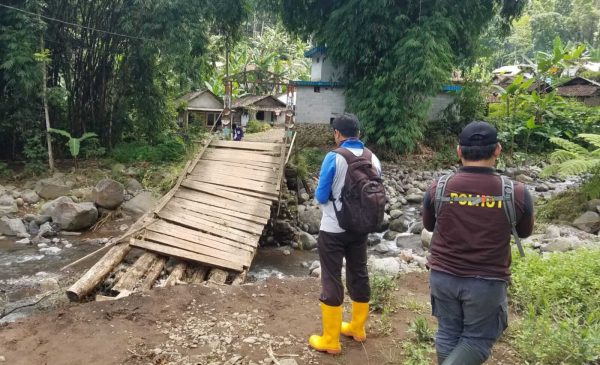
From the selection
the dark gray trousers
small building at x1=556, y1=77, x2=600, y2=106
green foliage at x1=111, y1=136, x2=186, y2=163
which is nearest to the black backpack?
the dark gray trousers

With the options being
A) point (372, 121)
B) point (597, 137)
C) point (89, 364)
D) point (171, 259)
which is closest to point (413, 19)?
point (372, 121)

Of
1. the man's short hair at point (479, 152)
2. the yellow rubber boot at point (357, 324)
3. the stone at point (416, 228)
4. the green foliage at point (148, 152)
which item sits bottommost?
the stone at point (416, 228)

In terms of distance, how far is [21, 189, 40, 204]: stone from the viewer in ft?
34.1

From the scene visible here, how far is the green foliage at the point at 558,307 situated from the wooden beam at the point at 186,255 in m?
3.22

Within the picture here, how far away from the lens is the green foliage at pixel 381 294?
431cm

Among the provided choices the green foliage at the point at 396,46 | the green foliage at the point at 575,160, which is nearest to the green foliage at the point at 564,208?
the green foliage at the point at 575,160

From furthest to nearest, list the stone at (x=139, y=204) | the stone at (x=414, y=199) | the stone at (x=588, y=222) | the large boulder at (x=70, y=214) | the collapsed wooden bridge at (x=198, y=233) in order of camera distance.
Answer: the stone at (x=414, y=199) → the stone at (x=139, y=204) → the large boulder at (x=70, y=214) → the stone at (x=588, y=222) → the collapsed wooden bridge at (x=198, y=233)

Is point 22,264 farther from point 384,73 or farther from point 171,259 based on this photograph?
point 384,73

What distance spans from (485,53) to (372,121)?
5.91 meters

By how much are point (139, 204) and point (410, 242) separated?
20.1ft

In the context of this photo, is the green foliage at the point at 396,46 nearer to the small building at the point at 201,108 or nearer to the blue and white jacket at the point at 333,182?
the small building at the point at 201,108

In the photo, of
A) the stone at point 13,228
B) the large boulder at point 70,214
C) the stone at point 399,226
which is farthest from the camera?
the stone at point 399,226

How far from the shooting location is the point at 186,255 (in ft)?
18.9

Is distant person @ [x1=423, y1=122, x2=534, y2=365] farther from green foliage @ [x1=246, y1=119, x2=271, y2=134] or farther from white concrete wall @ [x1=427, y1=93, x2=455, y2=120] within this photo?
green foliage @ [x1=246, y1=119, x2=271, y2=134]
